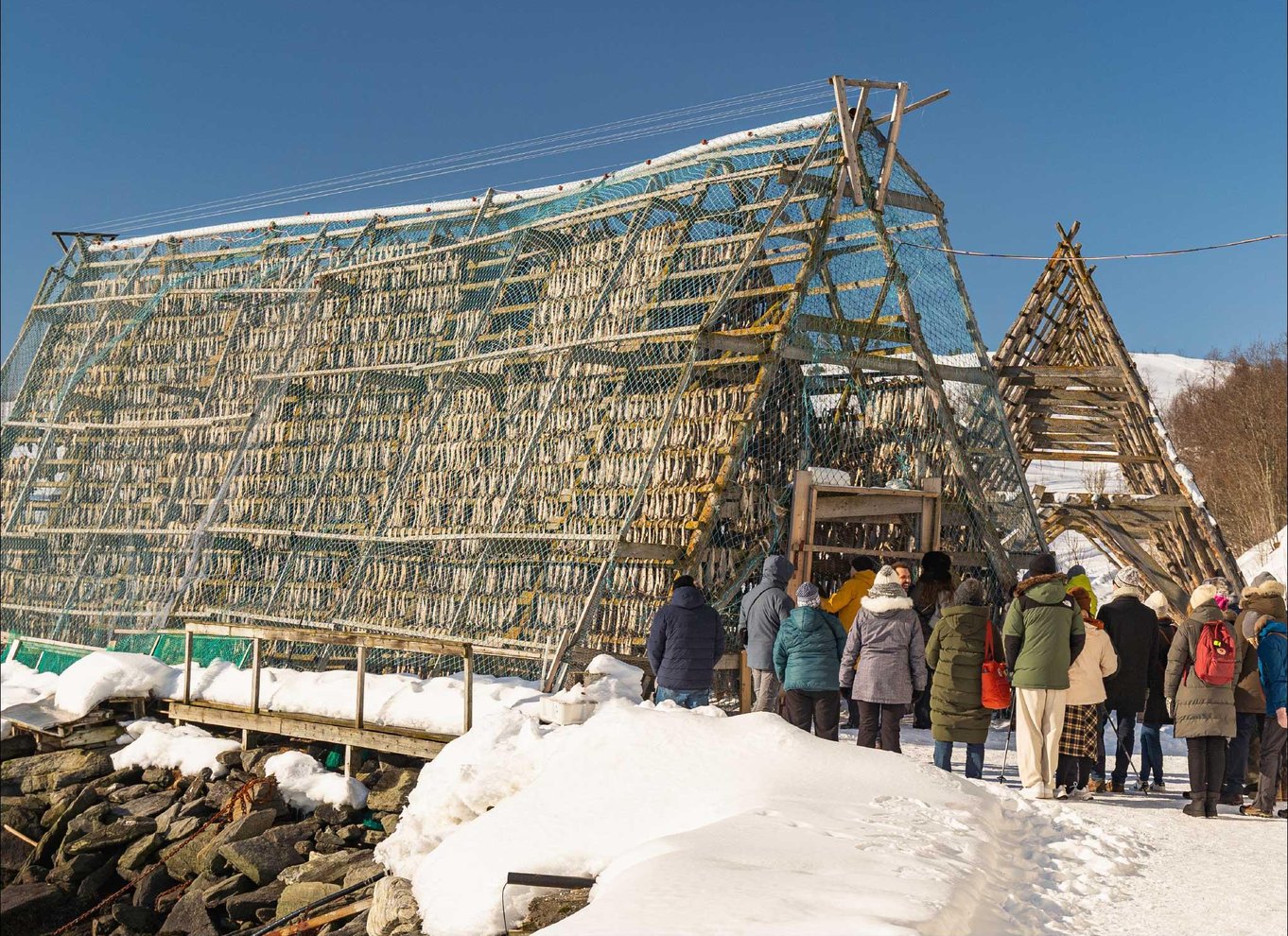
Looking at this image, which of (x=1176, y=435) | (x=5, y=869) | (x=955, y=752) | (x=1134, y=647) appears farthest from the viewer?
(x=1176, y=435)

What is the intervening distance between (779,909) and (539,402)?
1038 cm

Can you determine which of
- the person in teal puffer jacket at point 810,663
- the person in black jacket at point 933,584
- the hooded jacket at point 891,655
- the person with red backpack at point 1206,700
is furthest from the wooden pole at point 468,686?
the person with red backpack at point 1206,700

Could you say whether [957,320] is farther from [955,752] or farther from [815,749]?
[815,749]

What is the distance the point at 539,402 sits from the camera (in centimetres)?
1530

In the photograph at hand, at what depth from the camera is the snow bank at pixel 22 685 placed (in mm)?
15953

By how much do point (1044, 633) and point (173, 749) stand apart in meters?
9.69

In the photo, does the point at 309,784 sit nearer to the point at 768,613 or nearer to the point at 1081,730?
the point at 768,613

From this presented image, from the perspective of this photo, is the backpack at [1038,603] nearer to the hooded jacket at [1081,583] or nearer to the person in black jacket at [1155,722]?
the hooded jacket at [1081,583]

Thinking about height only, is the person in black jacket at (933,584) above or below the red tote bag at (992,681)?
above

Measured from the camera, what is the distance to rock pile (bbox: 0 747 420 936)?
11.2 metres

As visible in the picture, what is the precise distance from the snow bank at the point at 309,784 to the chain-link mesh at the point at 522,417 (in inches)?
86.0

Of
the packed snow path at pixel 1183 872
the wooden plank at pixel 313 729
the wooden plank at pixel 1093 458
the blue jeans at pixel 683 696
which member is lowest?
the wooden plank at pixel 313 729

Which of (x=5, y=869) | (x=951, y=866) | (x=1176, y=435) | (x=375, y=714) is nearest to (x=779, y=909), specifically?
(x=951, y=866)

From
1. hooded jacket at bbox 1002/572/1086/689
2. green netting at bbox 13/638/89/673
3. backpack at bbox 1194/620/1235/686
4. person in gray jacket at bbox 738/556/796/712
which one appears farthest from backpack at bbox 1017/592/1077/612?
green netting at bbox 13/638/89/673
